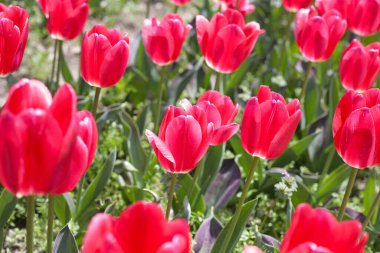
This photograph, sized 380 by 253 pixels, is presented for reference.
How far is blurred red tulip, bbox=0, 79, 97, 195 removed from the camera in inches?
57.7

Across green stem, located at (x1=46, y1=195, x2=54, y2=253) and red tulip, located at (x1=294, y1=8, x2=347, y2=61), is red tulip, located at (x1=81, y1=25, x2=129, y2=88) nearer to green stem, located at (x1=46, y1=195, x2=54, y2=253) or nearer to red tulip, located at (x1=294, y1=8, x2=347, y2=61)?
green stem, located at (x1=46, y1=195, x2=54, y2=253)

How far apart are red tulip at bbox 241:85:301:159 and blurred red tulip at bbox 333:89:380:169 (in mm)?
182

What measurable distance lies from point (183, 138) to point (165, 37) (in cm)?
90

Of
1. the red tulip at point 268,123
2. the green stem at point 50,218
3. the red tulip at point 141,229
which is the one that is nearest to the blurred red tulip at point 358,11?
the red tulip at point 268,123

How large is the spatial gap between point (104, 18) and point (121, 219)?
398 centimetres

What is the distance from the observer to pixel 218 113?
209 centimetres

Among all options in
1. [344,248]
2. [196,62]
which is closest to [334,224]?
[344,248]

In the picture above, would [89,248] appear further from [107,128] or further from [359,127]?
[107,128]

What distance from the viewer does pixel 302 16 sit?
311 cm

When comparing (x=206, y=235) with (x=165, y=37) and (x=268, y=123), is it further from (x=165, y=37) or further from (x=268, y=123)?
(x=165, y=37)

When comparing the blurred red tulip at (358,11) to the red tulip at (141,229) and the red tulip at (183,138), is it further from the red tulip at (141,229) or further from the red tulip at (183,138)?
the red tulip at (141,229)

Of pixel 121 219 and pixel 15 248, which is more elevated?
pixel 121 219

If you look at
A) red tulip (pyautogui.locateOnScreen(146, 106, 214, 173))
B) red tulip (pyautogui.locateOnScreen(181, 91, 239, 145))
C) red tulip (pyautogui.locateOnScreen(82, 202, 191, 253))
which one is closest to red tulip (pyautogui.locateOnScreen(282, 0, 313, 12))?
red tulip (pyautogui.locateOnScreen(181, 91, 239, 145))

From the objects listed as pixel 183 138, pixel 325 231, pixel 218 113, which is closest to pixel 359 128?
pixel 218 113
